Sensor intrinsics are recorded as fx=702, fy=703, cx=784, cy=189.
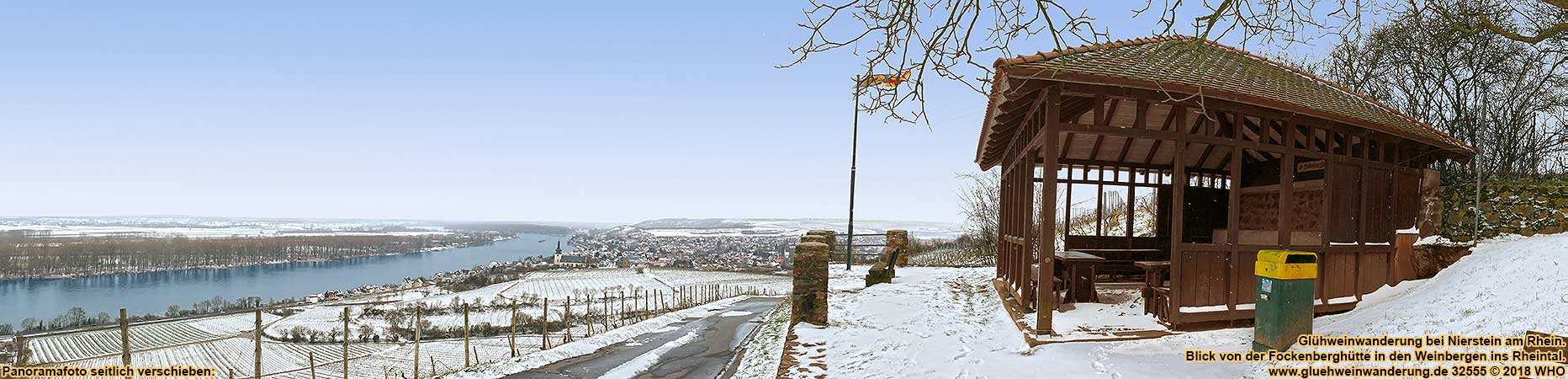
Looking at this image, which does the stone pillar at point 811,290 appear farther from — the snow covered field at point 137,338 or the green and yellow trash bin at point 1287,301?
the snow covered field at point 137,338

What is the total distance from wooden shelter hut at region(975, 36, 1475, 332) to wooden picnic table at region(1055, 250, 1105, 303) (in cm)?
31

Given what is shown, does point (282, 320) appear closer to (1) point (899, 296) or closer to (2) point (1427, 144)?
(1) point (899, 296)

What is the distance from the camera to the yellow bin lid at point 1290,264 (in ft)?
16.2

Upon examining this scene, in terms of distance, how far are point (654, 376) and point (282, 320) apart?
5640cm

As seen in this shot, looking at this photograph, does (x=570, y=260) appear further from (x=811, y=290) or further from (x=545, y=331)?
(x=811, y=290)

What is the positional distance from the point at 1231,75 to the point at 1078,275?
9.11 feet

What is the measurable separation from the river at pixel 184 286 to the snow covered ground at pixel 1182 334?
2861 inches

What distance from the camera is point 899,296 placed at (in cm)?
1074

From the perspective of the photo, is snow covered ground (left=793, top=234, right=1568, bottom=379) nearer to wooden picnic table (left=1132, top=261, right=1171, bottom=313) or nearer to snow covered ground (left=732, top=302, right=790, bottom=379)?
snow covered ground (left=732, top=302, right=790, bottom=379)

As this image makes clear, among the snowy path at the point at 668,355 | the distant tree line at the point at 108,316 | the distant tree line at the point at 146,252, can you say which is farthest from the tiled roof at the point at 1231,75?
the distant tree line at the point at 146,252

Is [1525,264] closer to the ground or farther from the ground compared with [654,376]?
farther from the ground

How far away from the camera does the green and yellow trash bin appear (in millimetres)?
4934

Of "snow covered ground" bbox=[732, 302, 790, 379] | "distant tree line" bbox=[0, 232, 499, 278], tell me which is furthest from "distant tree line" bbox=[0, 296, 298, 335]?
"snow covered ground" bbox=[732, 302, 790, 379]

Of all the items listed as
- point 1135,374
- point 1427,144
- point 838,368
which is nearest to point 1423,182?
point 1427,144
